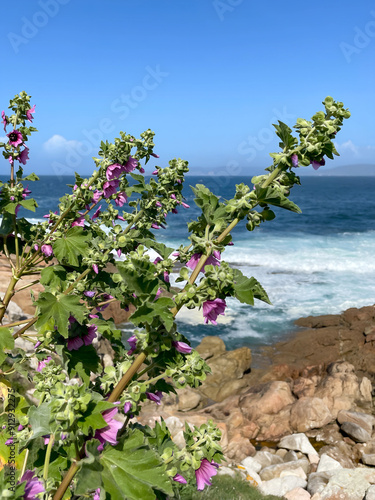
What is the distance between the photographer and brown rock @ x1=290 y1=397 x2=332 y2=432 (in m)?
12.1

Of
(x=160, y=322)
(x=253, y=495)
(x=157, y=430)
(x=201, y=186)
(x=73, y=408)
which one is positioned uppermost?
(x=201, y=186)

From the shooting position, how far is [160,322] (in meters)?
1.56

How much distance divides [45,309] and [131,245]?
50 centimetres

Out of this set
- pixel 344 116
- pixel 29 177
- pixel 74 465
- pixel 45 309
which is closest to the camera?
pixel 74 465

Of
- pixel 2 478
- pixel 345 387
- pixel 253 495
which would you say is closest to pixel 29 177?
pixel 2 478

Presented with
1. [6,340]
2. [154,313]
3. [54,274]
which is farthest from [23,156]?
[154,313]

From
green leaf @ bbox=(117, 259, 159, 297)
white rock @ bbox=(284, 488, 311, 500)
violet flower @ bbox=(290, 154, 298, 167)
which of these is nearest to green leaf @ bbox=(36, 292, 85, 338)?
green leaf @ bbox=(117, 259, 159, 297)

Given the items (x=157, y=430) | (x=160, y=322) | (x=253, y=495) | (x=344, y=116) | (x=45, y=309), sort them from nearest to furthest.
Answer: (x=160, y=322) → (x=344, y=116) → (x=157, y=430) → (x=45, y=309) → (x=253, y=495)

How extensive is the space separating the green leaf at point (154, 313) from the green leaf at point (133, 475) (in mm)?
438

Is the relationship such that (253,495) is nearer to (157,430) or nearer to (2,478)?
(157,430)

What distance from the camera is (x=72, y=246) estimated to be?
2.72 m

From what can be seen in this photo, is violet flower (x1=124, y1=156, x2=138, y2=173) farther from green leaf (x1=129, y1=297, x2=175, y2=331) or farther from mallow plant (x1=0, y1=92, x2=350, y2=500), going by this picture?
green leaf (x1=129, y1=297, x2=175, y2=331)

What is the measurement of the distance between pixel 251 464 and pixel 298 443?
1.63 metres

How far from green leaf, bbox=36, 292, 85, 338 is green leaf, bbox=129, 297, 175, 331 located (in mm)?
701
